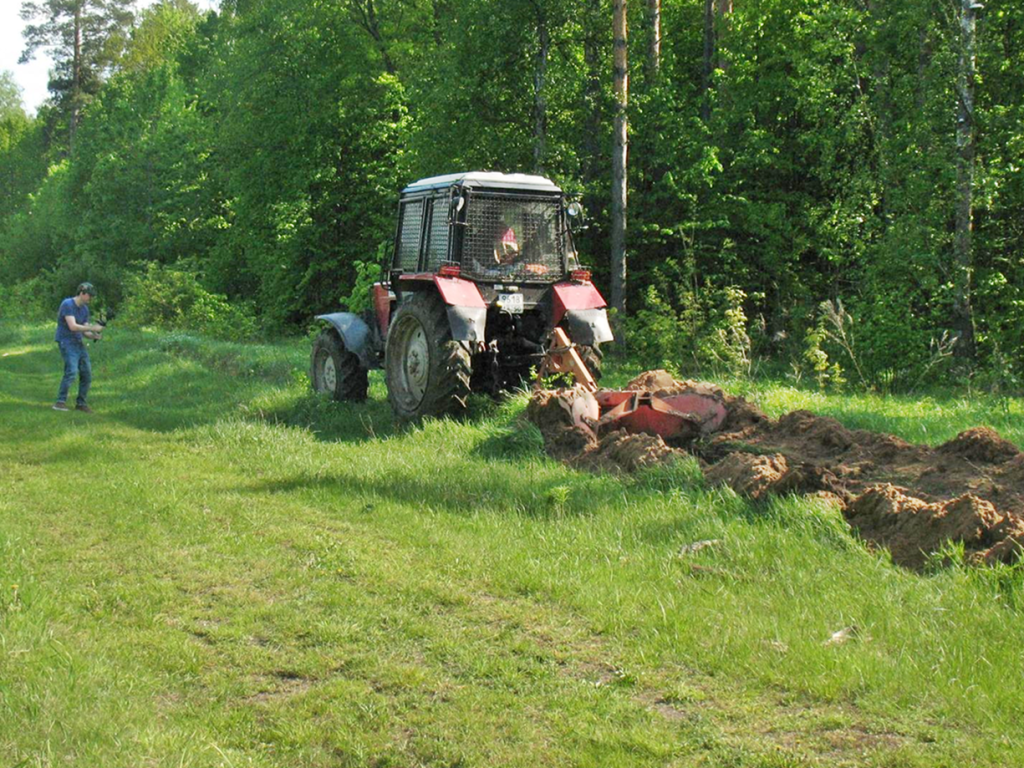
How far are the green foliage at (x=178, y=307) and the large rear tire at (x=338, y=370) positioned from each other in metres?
17.7

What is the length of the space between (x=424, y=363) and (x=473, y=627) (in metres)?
6.43

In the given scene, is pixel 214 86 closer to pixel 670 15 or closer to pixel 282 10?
pixel 282 10

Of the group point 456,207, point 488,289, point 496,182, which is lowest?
point 488,289

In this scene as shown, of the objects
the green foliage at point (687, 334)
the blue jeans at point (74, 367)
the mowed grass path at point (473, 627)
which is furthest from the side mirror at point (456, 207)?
the green foliage at point (687, 334)

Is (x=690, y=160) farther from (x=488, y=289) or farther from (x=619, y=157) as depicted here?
(x=488, y=289)

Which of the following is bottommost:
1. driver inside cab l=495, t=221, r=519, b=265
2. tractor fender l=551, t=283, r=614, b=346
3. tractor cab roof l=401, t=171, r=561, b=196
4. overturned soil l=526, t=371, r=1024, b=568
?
overturned soil l=526, t=371, r=1024, b=568

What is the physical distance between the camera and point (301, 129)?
29.1 m

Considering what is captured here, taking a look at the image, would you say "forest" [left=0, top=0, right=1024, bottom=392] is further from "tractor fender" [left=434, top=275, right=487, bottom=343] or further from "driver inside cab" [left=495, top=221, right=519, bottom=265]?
"tractor fender" [left=434, top=275, right=487, bottom=343]

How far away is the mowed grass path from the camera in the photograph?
4.27 meters

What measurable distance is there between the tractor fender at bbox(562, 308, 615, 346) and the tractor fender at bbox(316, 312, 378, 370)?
2.99m

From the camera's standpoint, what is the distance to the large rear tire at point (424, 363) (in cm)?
1126

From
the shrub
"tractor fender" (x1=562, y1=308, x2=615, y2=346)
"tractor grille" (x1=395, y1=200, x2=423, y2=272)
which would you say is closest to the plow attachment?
"tractor fender" (x1=562, y1=308, x2=615, y2=346)

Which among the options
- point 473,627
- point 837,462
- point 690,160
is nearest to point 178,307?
point 690,160

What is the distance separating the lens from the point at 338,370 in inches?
542
